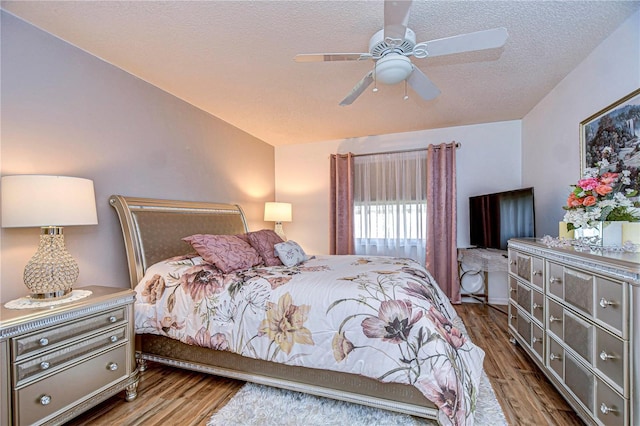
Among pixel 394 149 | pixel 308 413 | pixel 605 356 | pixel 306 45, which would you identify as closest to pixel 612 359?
pixel 605 356

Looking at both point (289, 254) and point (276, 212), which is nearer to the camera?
point (289, 254)

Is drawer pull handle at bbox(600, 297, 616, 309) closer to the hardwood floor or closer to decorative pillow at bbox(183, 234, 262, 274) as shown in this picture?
the hardwood floor

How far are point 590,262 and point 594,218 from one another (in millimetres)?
485

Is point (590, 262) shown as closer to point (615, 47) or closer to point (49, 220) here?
point (615, 47)

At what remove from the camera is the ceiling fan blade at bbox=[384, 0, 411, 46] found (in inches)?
50.5

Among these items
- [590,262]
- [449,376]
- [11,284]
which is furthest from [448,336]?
[11,284]

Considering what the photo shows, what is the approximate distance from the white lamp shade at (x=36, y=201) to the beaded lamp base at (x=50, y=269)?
0.59 ft

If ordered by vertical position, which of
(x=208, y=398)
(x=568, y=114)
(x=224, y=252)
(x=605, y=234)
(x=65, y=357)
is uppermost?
(x=568, y=114)

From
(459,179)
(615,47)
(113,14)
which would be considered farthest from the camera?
(459,179)

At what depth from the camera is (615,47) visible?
194 centimetres

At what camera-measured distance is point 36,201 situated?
1.53 m

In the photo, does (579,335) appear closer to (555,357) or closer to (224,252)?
(555,357)

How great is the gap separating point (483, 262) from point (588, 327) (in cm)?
199

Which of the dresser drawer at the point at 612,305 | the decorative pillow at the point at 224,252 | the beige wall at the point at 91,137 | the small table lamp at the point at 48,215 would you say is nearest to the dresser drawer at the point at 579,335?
the dresser drawer at the point at 612,305
